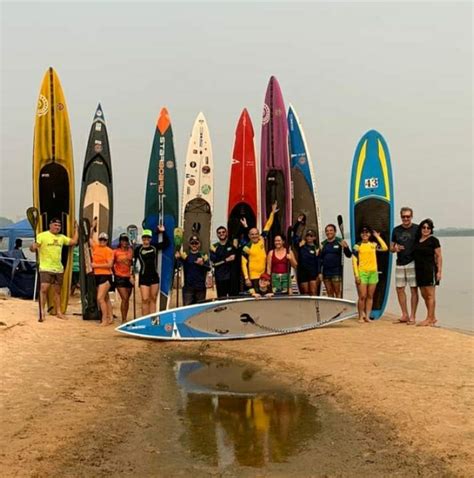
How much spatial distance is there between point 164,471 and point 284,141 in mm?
7562

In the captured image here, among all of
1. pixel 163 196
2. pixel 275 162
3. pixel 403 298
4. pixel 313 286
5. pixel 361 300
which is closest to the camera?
pixel 403 298

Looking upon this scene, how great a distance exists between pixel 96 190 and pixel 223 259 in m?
2.64

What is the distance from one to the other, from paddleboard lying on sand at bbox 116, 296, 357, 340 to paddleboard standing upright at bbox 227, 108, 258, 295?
94.5 inches

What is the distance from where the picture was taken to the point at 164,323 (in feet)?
22.0

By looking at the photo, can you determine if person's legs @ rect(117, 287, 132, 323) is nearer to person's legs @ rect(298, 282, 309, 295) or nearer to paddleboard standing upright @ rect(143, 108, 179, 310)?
paddleboard standing upright @ rect(143, 108, 179, 310)

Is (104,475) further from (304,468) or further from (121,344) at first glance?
(121,344)

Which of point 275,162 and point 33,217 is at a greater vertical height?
point 275,162

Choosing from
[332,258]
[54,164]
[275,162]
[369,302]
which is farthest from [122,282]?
[275,162]

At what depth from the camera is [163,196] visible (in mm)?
8969

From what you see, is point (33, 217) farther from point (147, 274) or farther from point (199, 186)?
point (199, 186)

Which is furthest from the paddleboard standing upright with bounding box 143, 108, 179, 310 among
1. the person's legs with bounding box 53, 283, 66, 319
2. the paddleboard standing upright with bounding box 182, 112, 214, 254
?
the person's legs with bounding box 53, 283, 66, 319

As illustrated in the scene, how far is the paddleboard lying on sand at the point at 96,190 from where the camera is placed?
26.8 ft

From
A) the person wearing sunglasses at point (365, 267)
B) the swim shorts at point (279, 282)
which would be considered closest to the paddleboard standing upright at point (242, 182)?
the swim shorts at point (279, 282)

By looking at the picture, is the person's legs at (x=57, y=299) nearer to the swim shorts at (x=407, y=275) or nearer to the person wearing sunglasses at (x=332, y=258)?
the person wearing sunglasses at (x=332, y=258)
